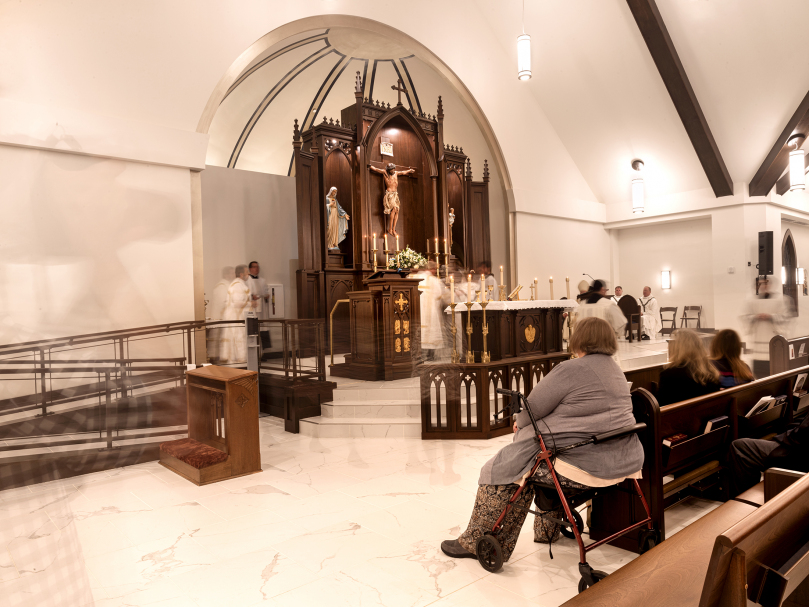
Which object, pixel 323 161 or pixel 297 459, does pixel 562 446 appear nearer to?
pixel 297 459

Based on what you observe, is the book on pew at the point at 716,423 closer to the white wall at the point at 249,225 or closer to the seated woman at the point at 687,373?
the seated woman at the point at 687,373

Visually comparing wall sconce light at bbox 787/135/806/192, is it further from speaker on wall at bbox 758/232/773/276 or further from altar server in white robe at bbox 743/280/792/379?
altar server in white robe at bbox 743/280/792/379

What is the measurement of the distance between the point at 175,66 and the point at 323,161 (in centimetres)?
357

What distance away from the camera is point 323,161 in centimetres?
974

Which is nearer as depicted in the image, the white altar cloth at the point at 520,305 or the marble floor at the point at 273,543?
the marble floor at the point at 273,543

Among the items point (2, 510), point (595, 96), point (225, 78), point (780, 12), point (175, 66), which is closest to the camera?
point (2, 510)

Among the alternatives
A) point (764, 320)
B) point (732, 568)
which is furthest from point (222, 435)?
point (764, 320)

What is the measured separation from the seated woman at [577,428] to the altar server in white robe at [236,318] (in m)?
4.43

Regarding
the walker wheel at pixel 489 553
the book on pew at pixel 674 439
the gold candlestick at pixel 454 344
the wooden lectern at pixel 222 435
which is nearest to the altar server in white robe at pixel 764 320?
the book on pew at pixel 674 439

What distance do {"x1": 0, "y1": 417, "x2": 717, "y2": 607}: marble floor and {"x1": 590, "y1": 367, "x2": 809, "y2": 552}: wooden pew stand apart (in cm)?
17

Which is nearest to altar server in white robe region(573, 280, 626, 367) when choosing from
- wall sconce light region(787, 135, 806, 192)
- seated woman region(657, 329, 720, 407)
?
seated woman region(657, 329, 720, 407)

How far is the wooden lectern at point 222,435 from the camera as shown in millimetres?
4535

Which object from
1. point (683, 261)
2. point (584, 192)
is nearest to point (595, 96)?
point (584, 192)

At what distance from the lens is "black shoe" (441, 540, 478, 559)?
9.89 feet
